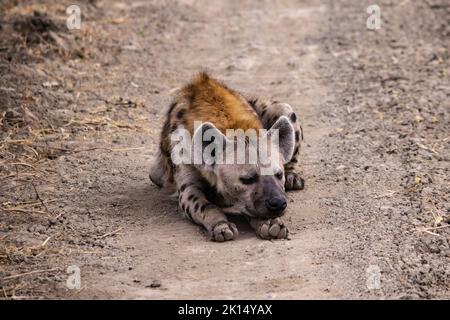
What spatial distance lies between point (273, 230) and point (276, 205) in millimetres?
136

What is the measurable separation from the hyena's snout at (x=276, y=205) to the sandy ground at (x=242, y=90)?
0.56 feet

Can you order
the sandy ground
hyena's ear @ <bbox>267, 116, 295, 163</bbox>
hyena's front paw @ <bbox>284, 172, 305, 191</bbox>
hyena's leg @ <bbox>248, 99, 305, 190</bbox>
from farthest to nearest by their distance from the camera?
hyena's leg @ <bbox>248, 99, 305, 190</bbox>, hyena's front paw @ <bbox>284, 172, 305, 191</bbox>, hyena's ear @ <bbox>267, 116, 295, 163</bbox>, the sandy ground

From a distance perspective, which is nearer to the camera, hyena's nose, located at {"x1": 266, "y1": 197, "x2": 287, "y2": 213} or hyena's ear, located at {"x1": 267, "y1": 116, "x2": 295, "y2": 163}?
hyena's nose, located at {"x1": 266, "y1": 197, "x2": 287, "y2": 213}

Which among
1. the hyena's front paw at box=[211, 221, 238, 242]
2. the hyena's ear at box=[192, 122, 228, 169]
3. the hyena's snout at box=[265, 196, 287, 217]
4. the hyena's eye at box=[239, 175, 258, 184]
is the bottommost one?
the hyena's front paw at box=[211, 221, 238, 242]

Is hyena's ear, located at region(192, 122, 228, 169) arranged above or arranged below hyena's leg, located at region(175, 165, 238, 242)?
above

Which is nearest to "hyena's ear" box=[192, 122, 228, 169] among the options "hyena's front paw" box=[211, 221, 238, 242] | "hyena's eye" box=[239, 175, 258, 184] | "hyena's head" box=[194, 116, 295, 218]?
"hyena's head" box=[194, 116, 295, 218]

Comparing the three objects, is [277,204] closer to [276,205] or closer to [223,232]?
[276,205]

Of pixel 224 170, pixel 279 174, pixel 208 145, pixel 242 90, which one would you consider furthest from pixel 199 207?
pixel 242 90

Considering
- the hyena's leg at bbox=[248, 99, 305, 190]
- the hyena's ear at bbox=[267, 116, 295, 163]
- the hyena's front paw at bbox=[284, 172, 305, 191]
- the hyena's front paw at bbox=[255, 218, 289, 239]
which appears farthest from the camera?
the hyena's leg at bbox=[248, 99, 305, 190]

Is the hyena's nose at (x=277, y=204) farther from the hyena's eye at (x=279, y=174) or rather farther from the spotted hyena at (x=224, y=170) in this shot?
the hyena's eye at (x=279, y=174)

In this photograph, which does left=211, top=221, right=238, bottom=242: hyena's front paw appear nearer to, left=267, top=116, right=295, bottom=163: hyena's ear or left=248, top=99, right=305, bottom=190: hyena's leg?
left=267, top=116, right=295, bottom=163: hyena's ear

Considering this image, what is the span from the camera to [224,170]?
4621mm

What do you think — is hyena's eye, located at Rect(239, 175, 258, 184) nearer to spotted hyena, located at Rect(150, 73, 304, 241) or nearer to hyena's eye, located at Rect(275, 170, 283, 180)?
spotted hyena, located at Rect(150, 73, 304, 241)

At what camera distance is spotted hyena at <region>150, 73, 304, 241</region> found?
4445 mm
